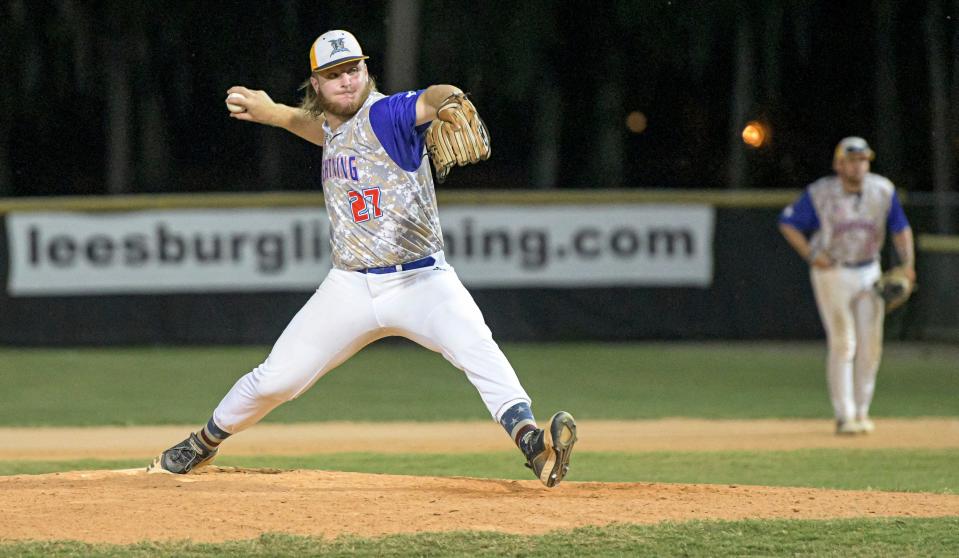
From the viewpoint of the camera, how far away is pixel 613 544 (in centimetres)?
536

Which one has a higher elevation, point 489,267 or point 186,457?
point 186,457

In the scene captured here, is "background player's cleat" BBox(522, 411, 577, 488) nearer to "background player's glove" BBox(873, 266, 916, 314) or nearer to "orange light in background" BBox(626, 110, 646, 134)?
"background player's glove" BBox(873, 266, 916, 314)

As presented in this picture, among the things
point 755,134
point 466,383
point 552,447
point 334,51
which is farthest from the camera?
point 755,134

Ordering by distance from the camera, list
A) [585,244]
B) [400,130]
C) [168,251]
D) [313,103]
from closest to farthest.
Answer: [400,130], [313,103], [168,251], [585,244]

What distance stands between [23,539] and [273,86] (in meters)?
17.1

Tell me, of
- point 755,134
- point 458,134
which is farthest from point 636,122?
point 458,134

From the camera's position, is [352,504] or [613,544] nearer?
[613,544]

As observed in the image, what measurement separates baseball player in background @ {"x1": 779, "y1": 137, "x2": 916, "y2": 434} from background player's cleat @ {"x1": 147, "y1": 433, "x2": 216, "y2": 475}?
198 inches

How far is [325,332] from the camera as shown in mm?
6148

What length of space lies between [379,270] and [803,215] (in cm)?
497

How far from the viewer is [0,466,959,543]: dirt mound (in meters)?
5.53

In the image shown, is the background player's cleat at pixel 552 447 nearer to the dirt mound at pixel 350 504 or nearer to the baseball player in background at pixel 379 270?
the baseball player in background at pixel 379 270

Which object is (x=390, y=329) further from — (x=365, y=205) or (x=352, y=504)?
(x=352, y=504)

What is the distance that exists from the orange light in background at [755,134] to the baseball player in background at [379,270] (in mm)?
17270
